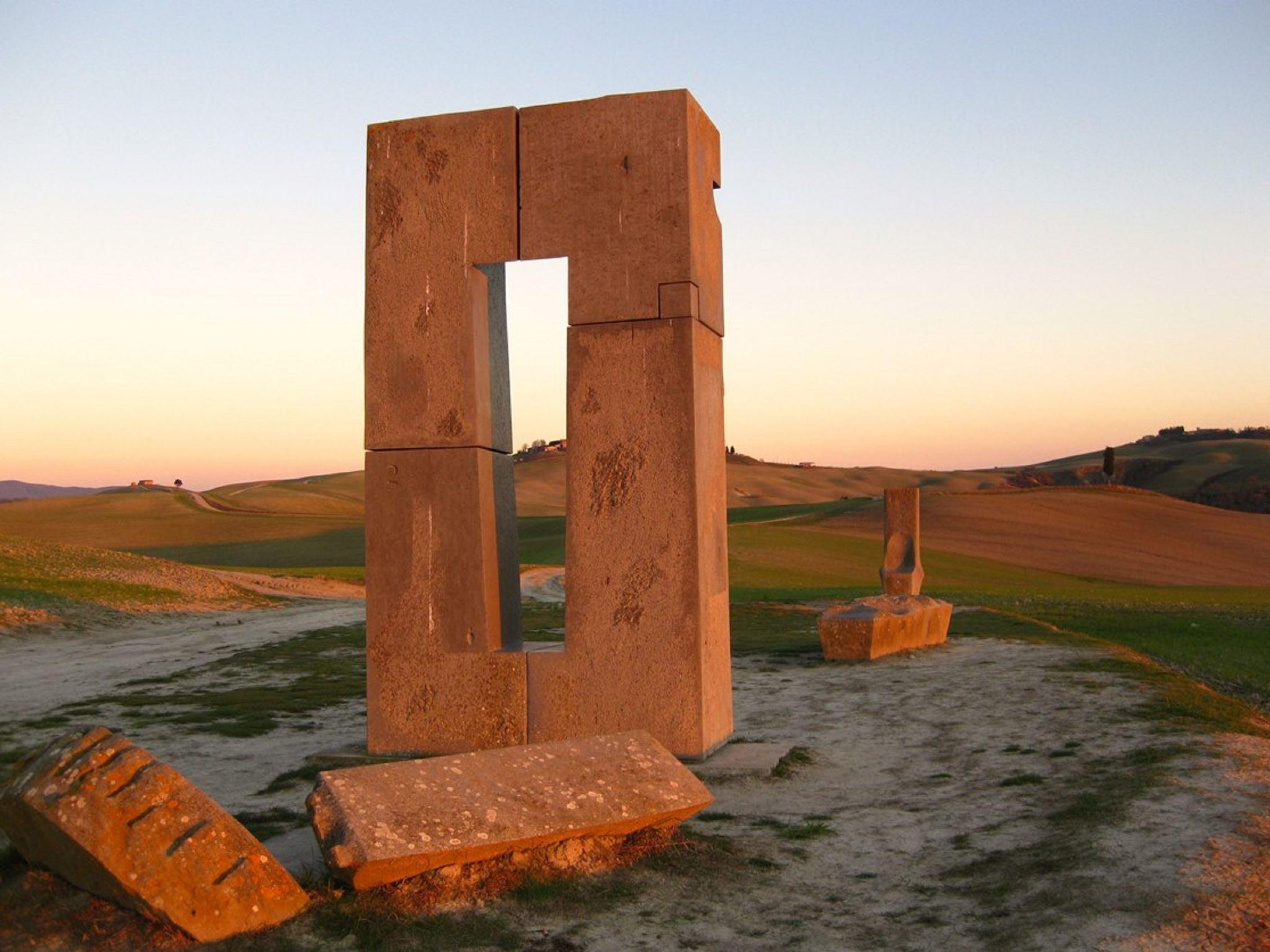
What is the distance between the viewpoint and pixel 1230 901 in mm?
5434

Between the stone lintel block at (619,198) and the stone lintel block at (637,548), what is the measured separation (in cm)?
30

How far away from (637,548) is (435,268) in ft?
9.04

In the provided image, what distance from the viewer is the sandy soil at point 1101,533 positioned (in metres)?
46.5

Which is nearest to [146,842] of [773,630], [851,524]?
[773,630]

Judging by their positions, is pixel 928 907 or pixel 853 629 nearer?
pixel 928 907

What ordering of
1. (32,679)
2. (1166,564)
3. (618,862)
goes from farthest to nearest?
1. (1166,564)
2. (32,679)
3. (618,862)

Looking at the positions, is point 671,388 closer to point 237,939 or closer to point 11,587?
point 237,939

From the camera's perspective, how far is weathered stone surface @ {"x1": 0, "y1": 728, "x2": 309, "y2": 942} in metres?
5.61

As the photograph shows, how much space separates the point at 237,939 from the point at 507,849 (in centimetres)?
138

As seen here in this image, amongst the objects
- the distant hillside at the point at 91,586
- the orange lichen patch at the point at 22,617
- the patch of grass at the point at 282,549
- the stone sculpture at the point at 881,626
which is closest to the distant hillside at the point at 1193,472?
the patch of grass at the point at 282,549

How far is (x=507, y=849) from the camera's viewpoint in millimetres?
6320

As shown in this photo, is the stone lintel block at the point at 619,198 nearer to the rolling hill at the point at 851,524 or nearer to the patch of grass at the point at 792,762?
the patch of grass at the point at 792,762

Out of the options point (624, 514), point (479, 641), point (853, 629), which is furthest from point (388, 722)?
point (853, 629)

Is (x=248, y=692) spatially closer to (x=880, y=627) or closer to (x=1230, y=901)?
(x=880, y=627)
